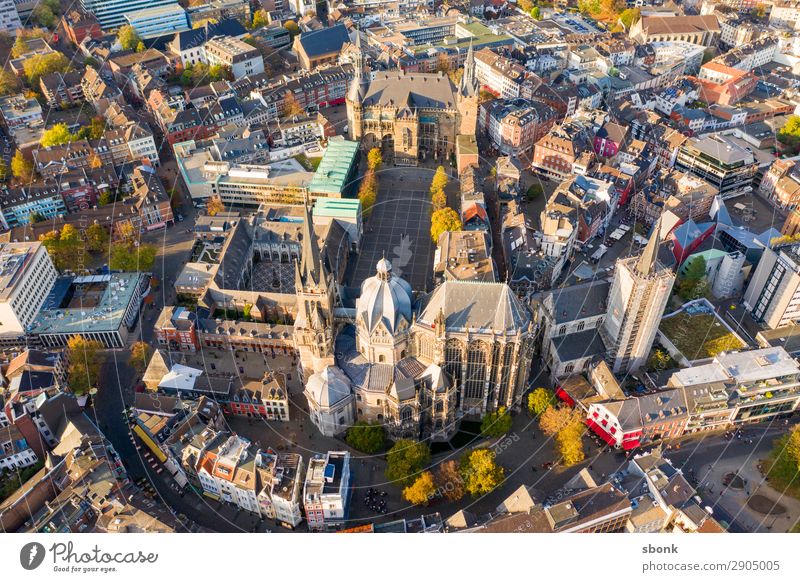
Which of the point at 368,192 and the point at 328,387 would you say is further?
the point at 368,192

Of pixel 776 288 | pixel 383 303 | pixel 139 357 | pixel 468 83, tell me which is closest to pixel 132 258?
pixel 139 357

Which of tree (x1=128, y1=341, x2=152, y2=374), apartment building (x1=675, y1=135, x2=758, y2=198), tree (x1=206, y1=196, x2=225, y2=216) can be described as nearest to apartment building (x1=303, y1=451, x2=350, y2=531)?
tree (x1=128, y1=341, x2=152, y2=374)

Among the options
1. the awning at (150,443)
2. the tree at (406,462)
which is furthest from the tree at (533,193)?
the awning at (150,443)

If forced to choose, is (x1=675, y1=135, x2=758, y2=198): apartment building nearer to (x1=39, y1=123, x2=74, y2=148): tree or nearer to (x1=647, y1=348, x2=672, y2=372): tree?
(x1=647, y1=348, x2=672, y2=372): tree

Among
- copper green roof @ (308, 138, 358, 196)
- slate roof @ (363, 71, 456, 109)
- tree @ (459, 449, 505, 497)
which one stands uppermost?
slate roof @ (363, 71, 456, 109)

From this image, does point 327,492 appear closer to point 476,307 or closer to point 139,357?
point 476,307

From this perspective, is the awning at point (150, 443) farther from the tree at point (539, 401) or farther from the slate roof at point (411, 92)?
the slate roof at point (411, 92)
